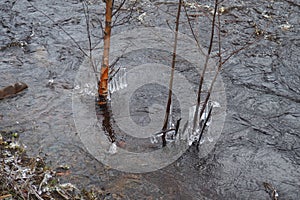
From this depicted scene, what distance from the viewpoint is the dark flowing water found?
421 cm

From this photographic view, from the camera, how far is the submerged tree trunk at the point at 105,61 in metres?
4.28

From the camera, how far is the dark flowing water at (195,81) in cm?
421

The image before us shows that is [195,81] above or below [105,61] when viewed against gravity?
below

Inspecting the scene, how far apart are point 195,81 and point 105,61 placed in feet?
4.76

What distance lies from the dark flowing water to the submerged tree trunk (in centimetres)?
45

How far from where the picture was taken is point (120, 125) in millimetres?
4840

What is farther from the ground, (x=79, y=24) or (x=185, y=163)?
(x=79, y=24)

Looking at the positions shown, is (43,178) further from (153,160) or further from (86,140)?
(153,160)

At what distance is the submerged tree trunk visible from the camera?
428cm

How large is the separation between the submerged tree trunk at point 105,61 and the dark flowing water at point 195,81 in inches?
17.8

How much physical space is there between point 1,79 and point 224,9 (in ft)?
12.4

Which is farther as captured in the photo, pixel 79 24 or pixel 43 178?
pixel 79 24

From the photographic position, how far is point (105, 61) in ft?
15.0

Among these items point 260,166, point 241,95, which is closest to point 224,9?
point 241,95
